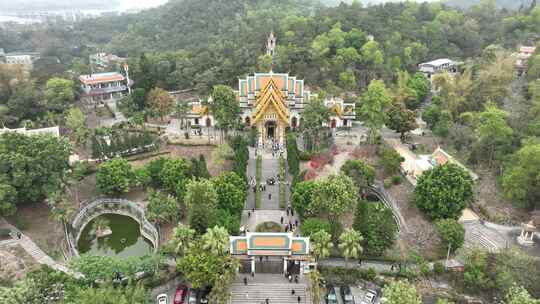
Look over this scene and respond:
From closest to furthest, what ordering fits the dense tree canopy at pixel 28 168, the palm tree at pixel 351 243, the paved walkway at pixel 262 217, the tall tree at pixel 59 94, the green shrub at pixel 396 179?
the palm tree at pixel 351 243, the dense tree canopy at pixel 28 168, the paved walkway at pixel 262 217, the green shrub at pixel 396 179, the tall tree at pixel 59 94

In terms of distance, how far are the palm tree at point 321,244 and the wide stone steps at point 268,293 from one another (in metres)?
2.54

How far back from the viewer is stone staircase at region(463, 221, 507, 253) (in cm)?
2888

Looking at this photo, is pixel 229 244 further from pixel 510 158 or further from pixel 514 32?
pixel 514 32

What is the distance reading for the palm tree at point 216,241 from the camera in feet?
80.8

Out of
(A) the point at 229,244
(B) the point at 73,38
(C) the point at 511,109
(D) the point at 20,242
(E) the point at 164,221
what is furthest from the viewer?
(B) the point at 73,38

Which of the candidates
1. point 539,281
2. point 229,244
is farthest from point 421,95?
point 229,244

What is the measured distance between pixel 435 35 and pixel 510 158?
46743 millimetres

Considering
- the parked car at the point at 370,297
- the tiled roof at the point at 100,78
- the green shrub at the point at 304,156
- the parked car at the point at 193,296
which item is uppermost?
the tiled roof at the point at 100,78

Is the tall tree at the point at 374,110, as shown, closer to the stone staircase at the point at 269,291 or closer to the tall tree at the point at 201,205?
the tall tree at the point at 201,205

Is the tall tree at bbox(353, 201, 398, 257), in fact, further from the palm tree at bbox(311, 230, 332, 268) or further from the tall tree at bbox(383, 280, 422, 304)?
the tall tree at bbox(383, 280, 422, 304)

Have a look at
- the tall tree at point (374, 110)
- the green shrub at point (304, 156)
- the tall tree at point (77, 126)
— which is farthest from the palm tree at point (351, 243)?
the tall tree at point (77, 126)

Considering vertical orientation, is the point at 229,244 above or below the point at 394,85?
below

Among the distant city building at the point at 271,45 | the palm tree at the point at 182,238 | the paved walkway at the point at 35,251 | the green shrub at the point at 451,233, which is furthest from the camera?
the distant city building at the point at 271,45

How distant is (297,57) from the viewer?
59.5 meters
